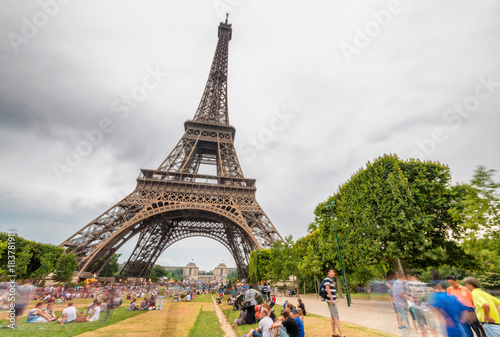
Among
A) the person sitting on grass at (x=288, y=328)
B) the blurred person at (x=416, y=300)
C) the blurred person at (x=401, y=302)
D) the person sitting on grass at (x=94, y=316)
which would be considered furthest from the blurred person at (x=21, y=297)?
the blurred person at (x=416, y=300)

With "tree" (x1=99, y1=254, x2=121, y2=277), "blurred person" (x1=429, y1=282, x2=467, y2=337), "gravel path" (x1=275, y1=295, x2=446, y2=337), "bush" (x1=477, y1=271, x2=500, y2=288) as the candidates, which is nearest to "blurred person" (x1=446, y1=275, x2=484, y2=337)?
"blurred person" (x1=429, y1=282, x2=467, y2=337)

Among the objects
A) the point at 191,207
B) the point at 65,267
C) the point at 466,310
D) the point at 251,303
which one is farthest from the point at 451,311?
the point at 65,267

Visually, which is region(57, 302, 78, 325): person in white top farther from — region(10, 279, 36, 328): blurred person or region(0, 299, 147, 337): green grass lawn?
region(10, 279, 36, 328): blurred person

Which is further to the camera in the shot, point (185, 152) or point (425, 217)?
point (185, 152)

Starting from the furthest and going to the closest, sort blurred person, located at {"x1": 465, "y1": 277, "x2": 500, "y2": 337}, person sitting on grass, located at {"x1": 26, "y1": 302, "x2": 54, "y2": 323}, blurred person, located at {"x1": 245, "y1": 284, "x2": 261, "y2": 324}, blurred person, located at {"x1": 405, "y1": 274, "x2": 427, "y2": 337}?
blurred person, located at {"x1": 245, "y1": 284, "x2": 261, "y2": 324} → person sitting on grass, located at {"x1": 26, "y1": 302, "x2": 54, "y2": 323} → blurred person, located at {"x1": 405, "y1": 274, "x2": 427, "y2": 337} → blurred person, located at {"x1": 465, "y1": 277, "x2": 500, "y2": 337}

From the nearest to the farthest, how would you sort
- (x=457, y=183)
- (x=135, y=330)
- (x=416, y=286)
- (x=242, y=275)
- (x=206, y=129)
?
(x=416, y=286), (x=135, y=330), (x=457, y=183), (x=206, y=129), (x=242, y=275)

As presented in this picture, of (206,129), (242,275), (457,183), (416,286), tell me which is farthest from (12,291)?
(242,275)

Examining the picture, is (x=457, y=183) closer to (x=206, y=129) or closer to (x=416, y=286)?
(x=416, y=286)
